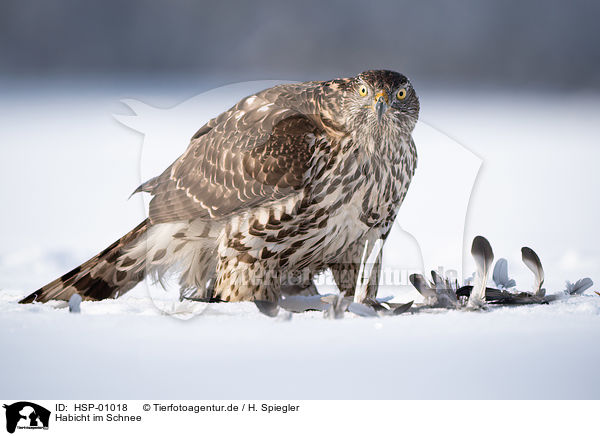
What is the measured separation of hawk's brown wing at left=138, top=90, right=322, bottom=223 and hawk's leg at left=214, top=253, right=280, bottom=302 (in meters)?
0.16

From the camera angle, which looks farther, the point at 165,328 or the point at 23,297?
the point at 23,297

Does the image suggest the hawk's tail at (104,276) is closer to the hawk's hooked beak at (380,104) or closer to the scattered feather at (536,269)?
the hawk's hooked beak at (380,104)

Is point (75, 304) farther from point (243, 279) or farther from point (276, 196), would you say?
point (276, 196)

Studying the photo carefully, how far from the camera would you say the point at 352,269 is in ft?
6.92

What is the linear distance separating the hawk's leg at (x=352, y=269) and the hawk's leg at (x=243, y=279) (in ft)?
0.75

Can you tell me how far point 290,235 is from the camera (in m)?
1.90

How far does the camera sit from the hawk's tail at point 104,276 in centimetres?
205

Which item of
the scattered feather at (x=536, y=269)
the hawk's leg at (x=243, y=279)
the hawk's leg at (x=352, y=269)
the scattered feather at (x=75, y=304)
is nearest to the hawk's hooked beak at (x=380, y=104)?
the hawk's leg at (x=352, y=269)

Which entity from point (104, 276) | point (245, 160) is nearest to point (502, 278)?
point (245, 160)

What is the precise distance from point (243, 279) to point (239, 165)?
0.33m

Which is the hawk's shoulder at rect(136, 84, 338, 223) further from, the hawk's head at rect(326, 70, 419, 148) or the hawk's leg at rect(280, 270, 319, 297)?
the hawk's leg at rect(280, 270, 319, 297)

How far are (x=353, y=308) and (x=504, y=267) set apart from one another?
569 millimetres

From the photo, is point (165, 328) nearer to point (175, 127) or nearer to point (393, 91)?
point (175, 127)
